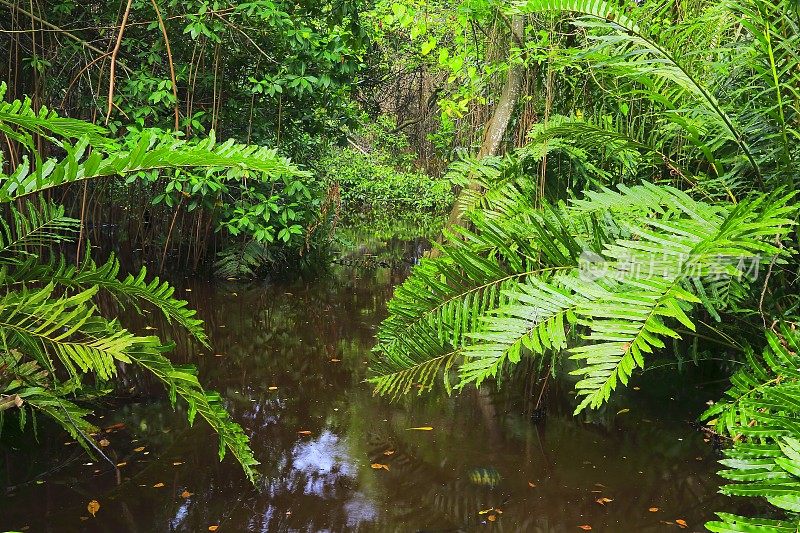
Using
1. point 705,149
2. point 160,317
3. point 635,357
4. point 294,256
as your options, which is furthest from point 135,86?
point 635,357

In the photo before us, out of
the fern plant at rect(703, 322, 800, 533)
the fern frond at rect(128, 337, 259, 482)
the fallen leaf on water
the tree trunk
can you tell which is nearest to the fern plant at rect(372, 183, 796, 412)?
the fern plant at rect(703, 322, 800, 533)

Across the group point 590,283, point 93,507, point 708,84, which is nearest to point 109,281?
point 93,507

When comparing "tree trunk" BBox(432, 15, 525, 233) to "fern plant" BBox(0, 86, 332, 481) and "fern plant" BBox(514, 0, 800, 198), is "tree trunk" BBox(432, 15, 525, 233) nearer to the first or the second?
"fern plant" BBox(514, 0, 800, 198)

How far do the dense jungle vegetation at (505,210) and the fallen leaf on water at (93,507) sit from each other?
24 centimetres

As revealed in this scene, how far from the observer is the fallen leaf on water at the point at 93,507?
6.82 feet

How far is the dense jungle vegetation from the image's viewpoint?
178 centimetres

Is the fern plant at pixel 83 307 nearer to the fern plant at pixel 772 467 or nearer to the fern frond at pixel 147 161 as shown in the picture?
the fern frond at pixel 147 161

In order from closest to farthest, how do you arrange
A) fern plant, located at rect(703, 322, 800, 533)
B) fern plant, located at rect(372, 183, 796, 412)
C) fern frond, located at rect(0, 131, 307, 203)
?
fern plant, located at rect(703, 322, 800, 533), fern plant, located at rect(372, 183, 796, 412), fern frond, located at rect(0, 131, 307, 203)

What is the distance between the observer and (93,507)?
2.11 m

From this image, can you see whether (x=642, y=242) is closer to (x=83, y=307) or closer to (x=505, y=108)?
(x=83, y=307)

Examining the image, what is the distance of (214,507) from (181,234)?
4.28 meters

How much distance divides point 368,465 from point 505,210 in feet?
4.05

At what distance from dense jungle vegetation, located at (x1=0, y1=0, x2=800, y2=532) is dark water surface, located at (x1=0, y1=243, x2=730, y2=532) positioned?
151 mm

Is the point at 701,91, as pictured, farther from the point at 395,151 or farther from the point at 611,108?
the point at 395,151
